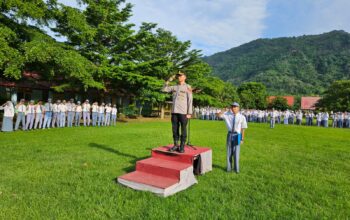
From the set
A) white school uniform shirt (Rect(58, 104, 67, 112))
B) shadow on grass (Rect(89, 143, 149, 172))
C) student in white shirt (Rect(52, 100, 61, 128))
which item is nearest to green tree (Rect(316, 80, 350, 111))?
white school uniform shirt (Rect(58, 104, 67, 112))


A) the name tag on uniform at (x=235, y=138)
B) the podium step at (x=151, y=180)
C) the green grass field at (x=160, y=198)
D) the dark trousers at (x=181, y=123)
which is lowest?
the green grass field at (x=160, y=198)

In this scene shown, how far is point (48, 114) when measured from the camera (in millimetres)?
15930

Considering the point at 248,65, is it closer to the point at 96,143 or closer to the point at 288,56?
the point at 288,56

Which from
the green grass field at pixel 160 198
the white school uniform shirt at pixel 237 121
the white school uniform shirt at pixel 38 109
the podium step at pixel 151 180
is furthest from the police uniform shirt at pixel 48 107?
the white school uniform shirt at pixel 237 121

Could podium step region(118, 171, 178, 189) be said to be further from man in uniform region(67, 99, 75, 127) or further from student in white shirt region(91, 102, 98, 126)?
student in white shirt region(91, 102, 98, 126)

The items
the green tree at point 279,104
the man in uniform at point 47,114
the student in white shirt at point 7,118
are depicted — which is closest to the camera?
the student in white shirt at point 7,118

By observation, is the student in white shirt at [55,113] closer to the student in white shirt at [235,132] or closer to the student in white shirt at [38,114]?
the student in white shirt at [38,114]

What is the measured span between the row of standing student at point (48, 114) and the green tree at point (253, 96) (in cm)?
4873

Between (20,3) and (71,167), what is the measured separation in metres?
9.88

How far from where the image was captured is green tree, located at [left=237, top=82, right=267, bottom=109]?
6425cm

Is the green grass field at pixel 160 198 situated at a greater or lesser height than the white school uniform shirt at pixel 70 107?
lesser

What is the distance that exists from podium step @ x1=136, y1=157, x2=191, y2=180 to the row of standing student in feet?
34.8

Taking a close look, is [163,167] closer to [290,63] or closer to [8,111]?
[8,111]

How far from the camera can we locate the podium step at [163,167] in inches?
206
